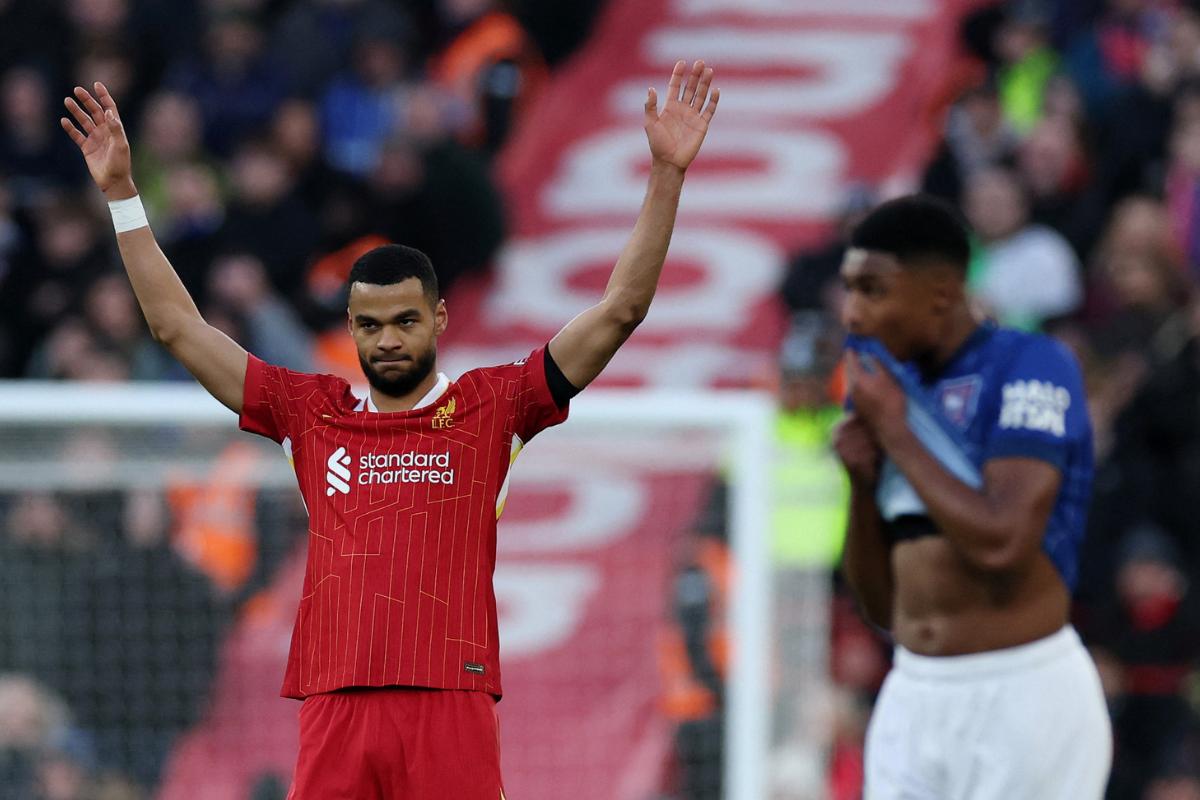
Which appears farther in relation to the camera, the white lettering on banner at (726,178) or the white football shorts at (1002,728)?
the white lettering on banner at (726,178)

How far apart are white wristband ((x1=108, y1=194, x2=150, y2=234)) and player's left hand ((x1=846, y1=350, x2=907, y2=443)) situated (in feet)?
5.45

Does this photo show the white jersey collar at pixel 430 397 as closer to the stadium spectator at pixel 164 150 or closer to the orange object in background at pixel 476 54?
the stadium spectator at pixel 164 150

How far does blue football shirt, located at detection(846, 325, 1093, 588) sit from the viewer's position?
16.2 ft

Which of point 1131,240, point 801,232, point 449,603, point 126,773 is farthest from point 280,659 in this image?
point 801,232

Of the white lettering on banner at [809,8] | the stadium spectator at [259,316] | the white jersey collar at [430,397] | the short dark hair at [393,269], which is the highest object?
the white lettering on banner at [809,8]

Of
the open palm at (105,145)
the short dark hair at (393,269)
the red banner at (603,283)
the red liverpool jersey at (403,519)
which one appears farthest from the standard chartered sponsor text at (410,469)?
the red banner at (603,283)

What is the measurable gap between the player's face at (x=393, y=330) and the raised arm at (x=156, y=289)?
13.3 inches

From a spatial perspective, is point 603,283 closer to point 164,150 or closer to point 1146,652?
point 164,150

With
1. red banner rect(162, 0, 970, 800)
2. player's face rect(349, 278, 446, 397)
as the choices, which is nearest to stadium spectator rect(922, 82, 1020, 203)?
red banner rect(162, 0, 970, 800)

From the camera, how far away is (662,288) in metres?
12.3

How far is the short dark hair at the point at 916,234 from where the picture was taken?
5.08 metres

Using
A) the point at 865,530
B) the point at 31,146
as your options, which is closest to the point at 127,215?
the point at 865,530

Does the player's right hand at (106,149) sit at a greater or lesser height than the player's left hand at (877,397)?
greater

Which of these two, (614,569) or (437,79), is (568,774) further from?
(437,79)
